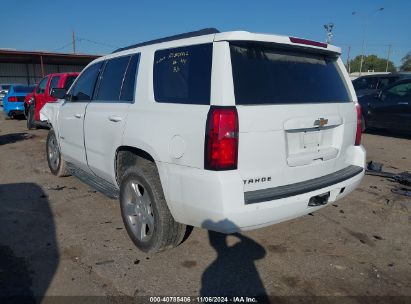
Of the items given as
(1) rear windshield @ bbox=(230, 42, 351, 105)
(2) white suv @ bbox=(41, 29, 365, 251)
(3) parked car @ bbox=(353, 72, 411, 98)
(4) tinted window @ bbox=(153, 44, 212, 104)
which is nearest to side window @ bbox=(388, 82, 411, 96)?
(3) parked car @ bbox=(353, 72, 411, 98)

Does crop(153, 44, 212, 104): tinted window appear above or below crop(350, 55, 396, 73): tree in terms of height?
below

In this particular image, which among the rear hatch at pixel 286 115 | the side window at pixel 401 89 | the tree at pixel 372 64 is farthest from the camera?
the tree at pixel 372 64

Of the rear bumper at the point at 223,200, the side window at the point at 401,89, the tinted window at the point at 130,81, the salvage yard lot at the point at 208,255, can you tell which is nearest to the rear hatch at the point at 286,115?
the rear bumper at the point at 223,200

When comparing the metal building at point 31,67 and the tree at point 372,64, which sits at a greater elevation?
the tree at point 372,64

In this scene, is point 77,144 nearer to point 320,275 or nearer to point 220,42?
point 220,42

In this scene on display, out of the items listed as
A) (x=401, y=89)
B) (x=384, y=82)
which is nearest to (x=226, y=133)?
(x=401, y=89)

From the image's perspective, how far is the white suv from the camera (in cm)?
267

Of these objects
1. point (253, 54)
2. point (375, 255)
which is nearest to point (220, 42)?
point (253, 54)

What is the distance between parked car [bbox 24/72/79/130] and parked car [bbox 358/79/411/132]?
8.67 meters

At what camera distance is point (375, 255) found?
11.6 ft

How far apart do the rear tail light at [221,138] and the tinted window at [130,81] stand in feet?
4.15

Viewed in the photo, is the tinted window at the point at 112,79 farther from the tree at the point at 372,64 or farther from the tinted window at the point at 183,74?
the tree at the point at 372,64

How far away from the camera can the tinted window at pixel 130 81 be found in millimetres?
3643

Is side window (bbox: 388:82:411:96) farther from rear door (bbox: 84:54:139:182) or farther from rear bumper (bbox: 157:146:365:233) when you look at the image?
rear door (bbox: 84:54:139:182)
